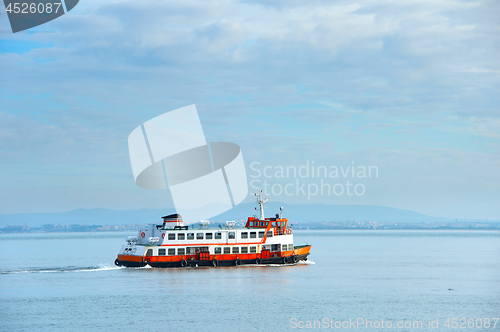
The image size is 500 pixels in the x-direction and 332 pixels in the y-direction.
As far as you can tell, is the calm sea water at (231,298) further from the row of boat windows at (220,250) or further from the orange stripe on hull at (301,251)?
the orange stripe on hull at (301,251)

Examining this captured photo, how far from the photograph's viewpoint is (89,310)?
46938mm

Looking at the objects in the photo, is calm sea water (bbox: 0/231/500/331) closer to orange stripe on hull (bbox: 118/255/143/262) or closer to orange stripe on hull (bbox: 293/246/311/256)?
orange stripe on hull (bbox: 118/255/143/262)

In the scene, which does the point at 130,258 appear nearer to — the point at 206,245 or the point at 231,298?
the point at 206,245

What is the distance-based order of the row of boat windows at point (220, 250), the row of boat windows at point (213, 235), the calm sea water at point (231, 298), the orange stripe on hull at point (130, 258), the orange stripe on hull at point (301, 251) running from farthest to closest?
the orange stripe on hull at point (301, 251) → the row of boat windows at point (213, 235) → the row of boat windows at point (220, 250) → the orange stripe on hull at point (130, 258) → the calm sea water at point (231, 298)

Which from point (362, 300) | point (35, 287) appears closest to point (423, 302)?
point (362, 300)

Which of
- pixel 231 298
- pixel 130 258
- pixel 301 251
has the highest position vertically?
A: pixel 301 251

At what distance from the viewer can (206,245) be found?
71.8 m

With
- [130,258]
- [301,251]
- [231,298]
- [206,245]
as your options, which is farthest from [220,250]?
[231,298]

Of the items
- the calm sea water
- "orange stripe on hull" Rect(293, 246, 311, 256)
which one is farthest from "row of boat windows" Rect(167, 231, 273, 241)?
"orange stripe on hull" Rect(293, 246, 311, 256)

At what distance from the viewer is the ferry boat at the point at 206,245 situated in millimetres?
69875

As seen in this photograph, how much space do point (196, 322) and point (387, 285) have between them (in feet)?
91.7

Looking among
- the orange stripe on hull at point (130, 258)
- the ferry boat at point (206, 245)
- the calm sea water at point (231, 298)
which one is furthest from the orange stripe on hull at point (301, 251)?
the orange stripe on hull at point (130, 258)

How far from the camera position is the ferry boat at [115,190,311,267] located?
69.9 m

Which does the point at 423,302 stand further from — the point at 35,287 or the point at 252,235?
the point at 35,287
